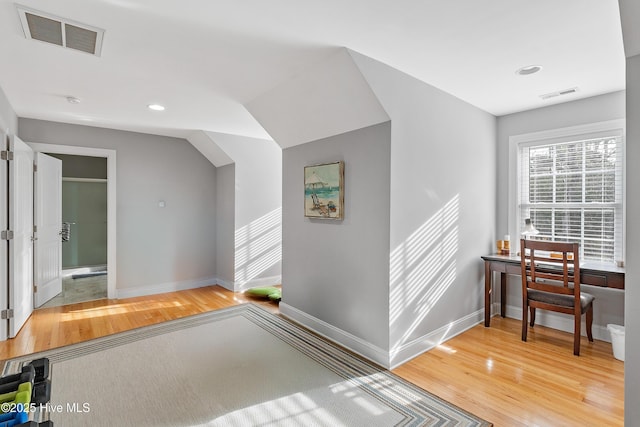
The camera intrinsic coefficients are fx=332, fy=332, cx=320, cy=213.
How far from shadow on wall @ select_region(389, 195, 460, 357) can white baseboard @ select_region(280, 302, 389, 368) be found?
13 cm

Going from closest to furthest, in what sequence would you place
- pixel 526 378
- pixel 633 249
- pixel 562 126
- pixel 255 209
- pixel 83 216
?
pixel 633 249
pixel 526 378
pixel 562 126
pixel 255 209
pixel 83 216

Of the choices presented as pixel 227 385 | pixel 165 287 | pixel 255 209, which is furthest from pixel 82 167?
pixel 227 385

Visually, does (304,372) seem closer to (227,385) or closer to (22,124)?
(227,385)

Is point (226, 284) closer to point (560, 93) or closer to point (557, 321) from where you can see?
point (557, 321)

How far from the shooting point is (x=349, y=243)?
2980 mm

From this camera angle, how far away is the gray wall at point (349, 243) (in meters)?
2.69

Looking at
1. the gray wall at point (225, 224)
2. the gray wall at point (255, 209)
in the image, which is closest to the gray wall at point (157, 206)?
the gray wall at point (225, 224)

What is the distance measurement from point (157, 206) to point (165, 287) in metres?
1.22

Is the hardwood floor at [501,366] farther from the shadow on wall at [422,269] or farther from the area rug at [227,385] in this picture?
the shadow on wall at [422,269]

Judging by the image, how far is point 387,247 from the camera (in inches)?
104

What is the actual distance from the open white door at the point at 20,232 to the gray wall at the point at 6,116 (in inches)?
5.8

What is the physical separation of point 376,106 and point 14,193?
3465 mm

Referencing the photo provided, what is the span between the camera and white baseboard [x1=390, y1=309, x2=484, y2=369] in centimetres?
270

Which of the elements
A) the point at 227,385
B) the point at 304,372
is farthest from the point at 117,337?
the point at 304,372
